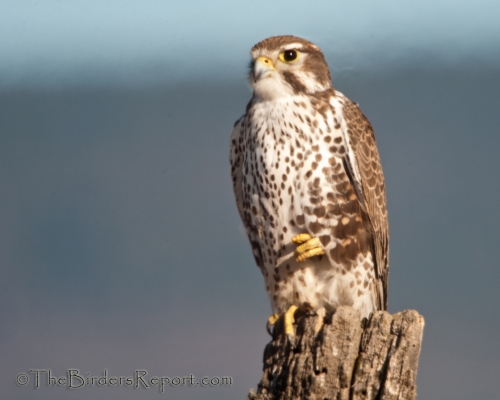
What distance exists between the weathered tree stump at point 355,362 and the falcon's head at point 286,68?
1.51 metres

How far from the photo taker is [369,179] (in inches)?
165

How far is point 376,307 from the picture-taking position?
446 centimetres

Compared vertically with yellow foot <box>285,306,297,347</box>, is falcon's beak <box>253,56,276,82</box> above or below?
above

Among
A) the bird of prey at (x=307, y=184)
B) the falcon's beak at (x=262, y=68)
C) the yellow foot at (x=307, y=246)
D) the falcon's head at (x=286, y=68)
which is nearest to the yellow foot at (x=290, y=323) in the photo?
the bird of prey at (x=307, y=184)

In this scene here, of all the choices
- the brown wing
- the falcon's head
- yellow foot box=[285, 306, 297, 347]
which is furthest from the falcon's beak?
yellow foot box=[285, 306, 297, 347]

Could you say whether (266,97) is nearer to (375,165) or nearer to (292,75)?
(292,75)

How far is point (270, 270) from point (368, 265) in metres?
0.60

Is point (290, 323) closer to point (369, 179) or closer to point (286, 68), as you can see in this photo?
point (369, 179)

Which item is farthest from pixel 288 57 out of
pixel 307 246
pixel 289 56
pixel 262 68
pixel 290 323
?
pixel 290 323

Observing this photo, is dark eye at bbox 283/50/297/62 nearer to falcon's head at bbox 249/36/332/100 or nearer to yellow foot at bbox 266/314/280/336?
falcon's head at bbox 249/36/332/100

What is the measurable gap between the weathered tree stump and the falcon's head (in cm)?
151

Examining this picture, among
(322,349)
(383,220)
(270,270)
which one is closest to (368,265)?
(383,220)

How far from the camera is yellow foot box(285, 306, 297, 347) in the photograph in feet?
11.5

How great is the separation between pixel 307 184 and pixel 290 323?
2.56 feet
